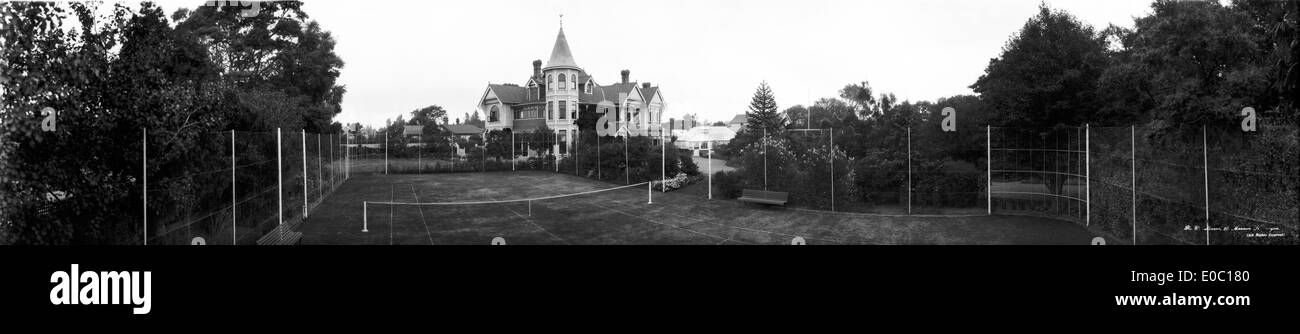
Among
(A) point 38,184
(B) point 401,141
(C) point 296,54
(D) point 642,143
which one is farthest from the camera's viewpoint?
(B) point 401,141

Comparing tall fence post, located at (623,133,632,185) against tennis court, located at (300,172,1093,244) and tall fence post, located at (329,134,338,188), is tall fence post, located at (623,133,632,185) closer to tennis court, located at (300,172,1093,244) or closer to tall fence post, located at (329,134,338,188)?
tennis court, located at (300,172,1093,244)

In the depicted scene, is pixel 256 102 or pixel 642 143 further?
pixel 642 143

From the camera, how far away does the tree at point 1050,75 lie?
53.3 feet

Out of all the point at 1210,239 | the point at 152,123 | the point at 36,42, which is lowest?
the point at 1210,239

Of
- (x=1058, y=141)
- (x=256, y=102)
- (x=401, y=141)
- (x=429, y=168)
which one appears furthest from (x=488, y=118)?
(x=1058, y=141)

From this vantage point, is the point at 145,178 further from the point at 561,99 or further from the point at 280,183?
the point at 561,99

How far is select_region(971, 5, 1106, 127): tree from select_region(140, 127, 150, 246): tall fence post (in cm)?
1760

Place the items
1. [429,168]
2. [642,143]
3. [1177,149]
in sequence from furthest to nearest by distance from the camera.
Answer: [429,168] < [642,143] < [1177,149]

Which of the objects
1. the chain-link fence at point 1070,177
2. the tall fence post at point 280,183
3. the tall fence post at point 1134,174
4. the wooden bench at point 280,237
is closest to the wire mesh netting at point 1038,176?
the chain-link fence at point 1070,177

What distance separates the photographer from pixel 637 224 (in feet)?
35.1

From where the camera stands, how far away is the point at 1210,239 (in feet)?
24.7

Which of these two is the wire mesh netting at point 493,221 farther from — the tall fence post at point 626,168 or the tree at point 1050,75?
the tree at point 1050,75

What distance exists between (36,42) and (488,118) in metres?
34.5

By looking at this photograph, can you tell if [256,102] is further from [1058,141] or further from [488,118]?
[488,118]
